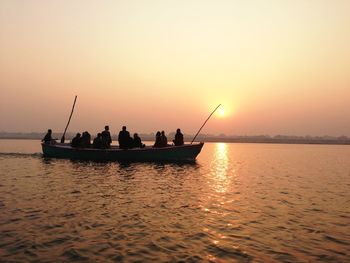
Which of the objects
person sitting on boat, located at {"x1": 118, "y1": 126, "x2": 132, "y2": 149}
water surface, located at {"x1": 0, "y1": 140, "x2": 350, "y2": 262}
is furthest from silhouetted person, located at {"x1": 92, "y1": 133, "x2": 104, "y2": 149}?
water surface, located at {"x1": 0, "y1": 140, "x2": 350, "y2": 262}

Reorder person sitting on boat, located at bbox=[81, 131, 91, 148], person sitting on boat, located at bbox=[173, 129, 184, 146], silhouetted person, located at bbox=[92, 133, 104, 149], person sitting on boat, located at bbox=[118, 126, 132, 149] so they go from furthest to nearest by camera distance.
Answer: person sitting on boat, located at bbox=[81, 131, 91, 148], silhouetted person, located at bbox=[92, 133, 104, 149], person sitting on boat, located at bbox=[173, 129, 184, 146], person sitting on boat, located at bbox=[118, 126, 132, 149]

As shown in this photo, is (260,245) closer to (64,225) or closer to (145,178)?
(64,225)

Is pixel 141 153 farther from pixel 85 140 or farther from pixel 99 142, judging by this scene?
pixel 85 140

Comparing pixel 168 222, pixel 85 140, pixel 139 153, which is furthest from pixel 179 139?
pixel 168 222

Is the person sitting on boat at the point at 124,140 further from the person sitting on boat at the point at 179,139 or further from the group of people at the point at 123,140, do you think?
the person sitting on boat at the point at 179,139

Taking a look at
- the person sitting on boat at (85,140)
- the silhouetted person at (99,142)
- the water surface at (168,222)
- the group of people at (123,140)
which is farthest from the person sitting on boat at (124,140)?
the water surface at (168,222)

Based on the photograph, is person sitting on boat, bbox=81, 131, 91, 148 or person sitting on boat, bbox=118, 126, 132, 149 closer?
person sitting on boat, bbox=118, 126, 132, 149

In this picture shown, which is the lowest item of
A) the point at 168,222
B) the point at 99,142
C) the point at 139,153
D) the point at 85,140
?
the point at 168,222

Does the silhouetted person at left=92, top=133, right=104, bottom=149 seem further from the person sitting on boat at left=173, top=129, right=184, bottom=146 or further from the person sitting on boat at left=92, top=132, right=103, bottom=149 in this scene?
the person sitting on boat at left=173, top=129, right=184, bottom=146

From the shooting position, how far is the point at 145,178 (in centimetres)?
1995

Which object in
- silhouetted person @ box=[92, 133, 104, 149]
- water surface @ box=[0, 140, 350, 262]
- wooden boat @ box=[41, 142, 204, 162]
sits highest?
silhouetted person @ box=[92, 133, 104, 149]

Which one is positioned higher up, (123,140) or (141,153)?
(123,140)

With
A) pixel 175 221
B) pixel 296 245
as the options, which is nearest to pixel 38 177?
pixel 175 221

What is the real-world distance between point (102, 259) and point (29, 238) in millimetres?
2291
